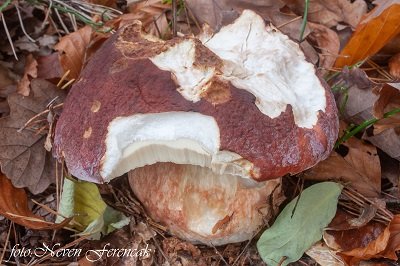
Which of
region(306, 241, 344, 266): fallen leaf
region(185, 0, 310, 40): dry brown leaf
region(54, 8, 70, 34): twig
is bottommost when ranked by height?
region(306, 241, 344, 266): fallen leaf

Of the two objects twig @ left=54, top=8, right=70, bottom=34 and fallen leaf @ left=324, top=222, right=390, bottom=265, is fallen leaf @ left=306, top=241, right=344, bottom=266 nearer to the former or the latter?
fallen leaf @ left=324, top=222, right=390, bottom=265

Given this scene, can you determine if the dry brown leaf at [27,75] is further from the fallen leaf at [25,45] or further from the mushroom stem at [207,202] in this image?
the mushroom stem at [207,202]

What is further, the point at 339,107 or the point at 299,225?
the point at 339,107

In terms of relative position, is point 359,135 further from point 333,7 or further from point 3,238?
point 3,238

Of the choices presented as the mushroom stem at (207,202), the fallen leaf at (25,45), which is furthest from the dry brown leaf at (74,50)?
the mushroom stem at (207,202)

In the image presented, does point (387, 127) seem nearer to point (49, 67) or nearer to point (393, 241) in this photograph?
point (393, 241)

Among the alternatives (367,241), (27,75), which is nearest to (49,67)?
(27,75)

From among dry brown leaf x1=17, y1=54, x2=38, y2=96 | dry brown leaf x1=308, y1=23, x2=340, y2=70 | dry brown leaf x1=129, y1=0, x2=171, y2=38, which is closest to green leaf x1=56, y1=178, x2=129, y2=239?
dry brown leaf x1=17, y1=54, x2=38, y2=96
